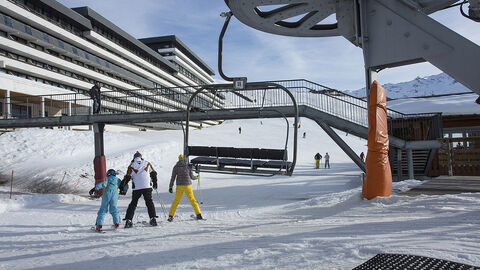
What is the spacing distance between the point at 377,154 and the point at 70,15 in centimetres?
5489

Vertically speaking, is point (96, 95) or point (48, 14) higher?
point (48, 14)

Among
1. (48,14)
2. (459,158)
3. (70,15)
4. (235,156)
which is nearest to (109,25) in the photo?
(70,15)

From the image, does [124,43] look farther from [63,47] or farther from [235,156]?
[235,156]

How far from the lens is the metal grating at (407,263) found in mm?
3422

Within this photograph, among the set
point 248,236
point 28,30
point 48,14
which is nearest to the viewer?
point 248,236

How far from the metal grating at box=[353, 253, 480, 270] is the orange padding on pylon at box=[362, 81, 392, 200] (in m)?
4.41

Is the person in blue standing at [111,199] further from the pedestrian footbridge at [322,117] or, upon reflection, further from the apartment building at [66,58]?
the apartment building at [66,58]

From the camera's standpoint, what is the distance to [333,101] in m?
13.2

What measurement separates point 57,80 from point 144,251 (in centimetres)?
4883

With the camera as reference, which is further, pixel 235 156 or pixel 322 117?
pixel 322 117

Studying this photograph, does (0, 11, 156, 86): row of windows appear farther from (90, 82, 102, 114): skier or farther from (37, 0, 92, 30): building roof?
(90, 82, 102, 114): skier

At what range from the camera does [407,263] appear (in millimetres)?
3584

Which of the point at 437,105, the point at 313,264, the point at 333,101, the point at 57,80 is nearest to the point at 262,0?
the point at 333,101

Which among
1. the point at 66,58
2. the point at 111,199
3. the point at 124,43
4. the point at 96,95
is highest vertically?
the point at 124,43
